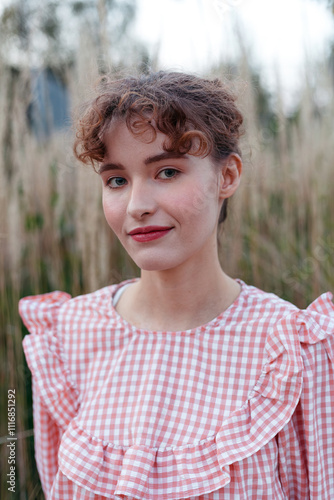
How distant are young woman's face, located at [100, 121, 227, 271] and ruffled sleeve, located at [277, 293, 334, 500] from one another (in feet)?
0.93

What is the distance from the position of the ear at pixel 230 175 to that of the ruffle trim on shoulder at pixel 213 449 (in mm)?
289

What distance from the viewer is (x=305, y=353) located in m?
0.94

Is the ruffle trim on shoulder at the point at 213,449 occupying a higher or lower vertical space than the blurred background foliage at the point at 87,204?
lower

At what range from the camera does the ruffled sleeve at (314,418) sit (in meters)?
0.94

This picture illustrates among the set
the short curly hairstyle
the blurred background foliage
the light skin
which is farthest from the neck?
the blurred background foliage

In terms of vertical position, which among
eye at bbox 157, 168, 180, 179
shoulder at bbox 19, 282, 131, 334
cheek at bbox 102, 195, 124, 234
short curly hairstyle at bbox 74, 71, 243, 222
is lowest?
shoulder at bbox 19, 282, 131, 334

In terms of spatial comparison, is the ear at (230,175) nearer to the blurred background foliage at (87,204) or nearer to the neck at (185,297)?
Result: the neck at (185,297)

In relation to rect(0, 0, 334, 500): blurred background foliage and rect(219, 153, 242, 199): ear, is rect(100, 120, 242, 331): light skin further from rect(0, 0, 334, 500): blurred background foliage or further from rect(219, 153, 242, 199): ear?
rect(0, 0, 334, 500): blurred background foliage

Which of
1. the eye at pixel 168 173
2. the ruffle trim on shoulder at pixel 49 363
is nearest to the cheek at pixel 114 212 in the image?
the eye at pixel 168 173

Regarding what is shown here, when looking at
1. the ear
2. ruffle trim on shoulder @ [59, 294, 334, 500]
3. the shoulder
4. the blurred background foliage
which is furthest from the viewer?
the blurred background foliage

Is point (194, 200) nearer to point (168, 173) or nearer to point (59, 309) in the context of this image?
point (168, 173)

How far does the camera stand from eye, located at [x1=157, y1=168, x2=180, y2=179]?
0.93 m

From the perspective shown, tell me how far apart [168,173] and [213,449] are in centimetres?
53

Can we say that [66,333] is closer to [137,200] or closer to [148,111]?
[137,200]
